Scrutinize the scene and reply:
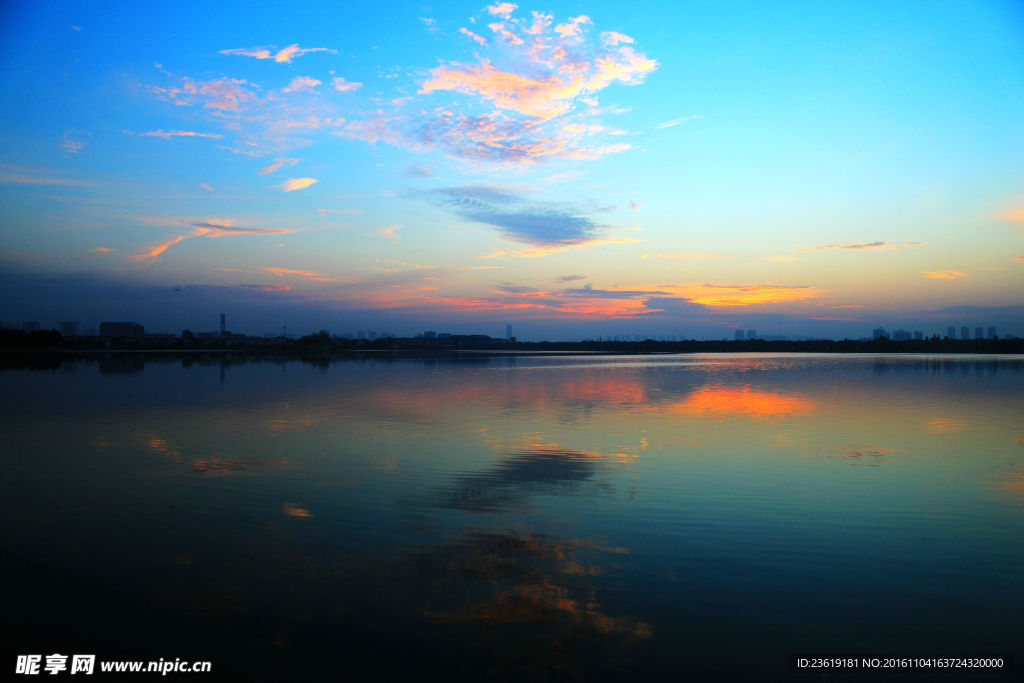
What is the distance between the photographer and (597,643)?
5.35 m

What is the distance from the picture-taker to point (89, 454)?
1349 cm

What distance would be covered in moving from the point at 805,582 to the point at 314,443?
11.7m

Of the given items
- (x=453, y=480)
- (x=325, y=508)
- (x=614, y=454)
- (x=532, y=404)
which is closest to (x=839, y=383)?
(x=532, y=404)

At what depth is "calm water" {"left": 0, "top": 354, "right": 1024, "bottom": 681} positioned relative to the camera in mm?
5383

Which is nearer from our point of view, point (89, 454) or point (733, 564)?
point (733, 564)

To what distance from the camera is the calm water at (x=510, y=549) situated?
17.7 ft

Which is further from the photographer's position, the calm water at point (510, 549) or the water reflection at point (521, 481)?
the water reflection at point (521, 481)

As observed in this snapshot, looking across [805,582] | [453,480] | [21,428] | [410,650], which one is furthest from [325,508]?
[21,428]

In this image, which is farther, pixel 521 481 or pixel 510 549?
pixel 521 481

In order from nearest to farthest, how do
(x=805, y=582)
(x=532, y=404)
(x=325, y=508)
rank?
(x=805, y=582), (x=325, y=508), (x=532, y=404)

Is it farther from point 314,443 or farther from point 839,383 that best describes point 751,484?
point 839,383

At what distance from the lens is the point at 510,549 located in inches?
300

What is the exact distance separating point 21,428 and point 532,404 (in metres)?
16.4

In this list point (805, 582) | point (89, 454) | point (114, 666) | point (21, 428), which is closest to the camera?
point (114, 666)
